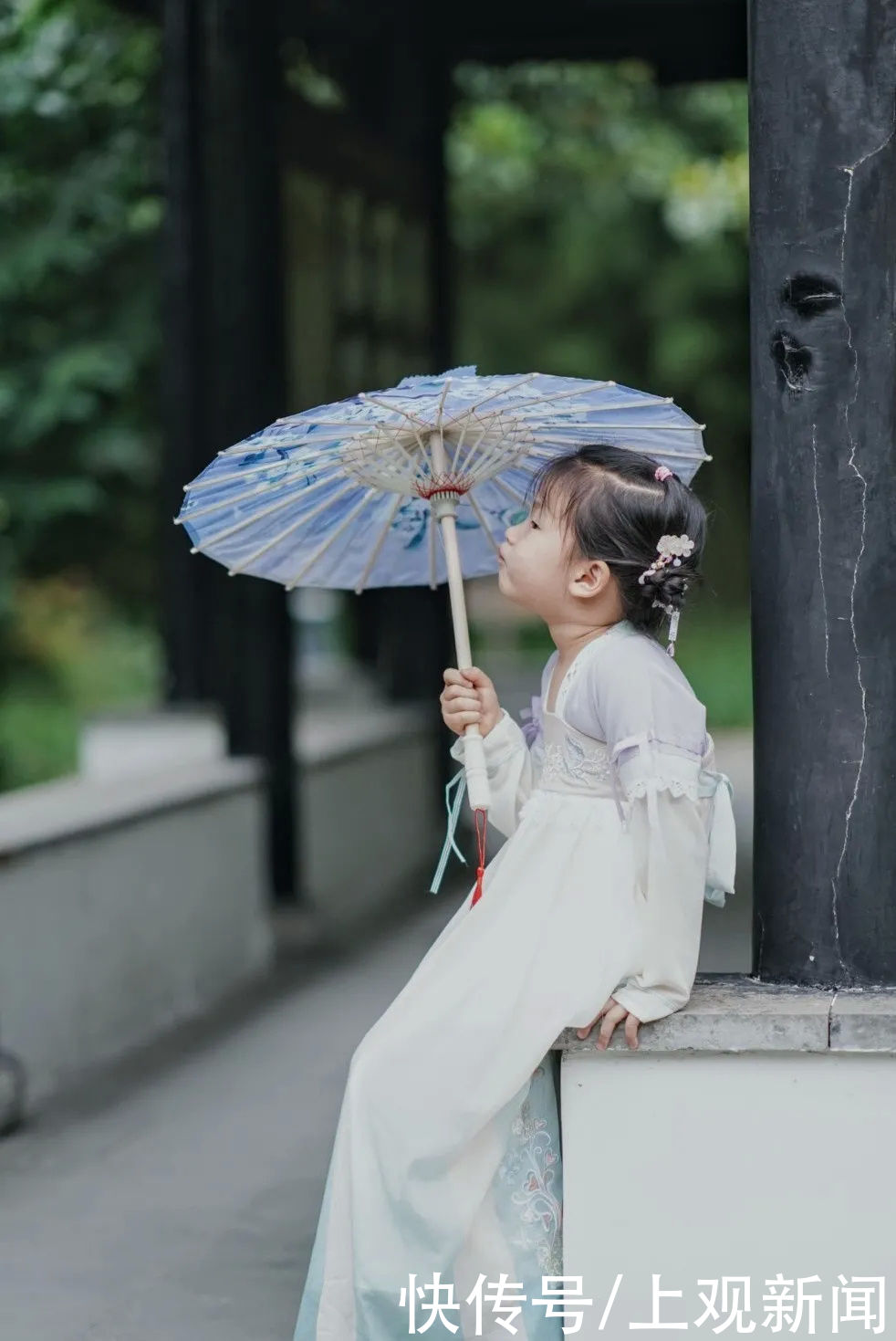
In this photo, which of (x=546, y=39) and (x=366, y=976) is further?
(x=546, y=39)

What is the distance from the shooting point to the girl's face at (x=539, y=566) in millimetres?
3295

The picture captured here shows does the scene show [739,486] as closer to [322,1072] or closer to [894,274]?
[322,1072]

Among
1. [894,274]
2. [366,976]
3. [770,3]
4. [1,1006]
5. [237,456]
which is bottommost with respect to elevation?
[366,976]

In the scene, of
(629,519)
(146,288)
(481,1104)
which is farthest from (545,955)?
(146,288)

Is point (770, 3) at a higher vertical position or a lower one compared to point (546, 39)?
lower

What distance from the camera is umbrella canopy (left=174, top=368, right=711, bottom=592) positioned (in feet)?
10.9

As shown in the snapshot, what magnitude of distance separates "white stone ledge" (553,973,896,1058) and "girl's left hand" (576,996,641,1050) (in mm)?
15

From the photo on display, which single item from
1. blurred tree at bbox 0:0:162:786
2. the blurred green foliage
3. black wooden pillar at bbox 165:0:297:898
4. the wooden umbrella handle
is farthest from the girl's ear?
blurred tree at bbox 0:0:162:786

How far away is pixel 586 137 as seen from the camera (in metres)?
18.3

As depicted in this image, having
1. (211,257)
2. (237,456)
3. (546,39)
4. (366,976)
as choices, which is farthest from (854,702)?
(546,39)

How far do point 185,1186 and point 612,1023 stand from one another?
1936 millimetres

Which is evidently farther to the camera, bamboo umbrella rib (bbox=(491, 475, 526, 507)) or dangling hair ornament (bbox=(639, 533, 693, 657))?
bamboo umbrella rib (bbox=(491, 475, 526, 507))

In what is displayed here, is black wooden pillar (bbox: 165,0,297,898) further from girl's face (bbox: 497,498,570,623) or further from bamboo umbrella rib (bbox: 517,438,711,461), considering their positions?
girl's face (bbox: 497,498,570,623)

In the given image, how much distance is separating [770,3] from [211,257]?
4.37 meters
